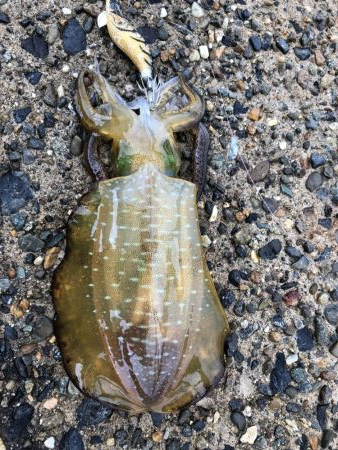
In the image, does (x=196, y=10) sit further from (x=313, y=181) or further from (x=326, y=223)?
(x=326, y=223)

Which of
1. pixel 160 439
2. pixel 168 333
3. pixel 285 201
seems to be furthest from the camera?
pixel 285 201

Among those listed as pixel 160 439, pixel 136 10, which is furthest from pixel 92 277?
pixel 136 10

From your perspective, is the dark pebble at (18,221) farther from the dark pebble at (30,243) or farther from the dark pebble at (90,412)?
the dark pebble at (90,412)

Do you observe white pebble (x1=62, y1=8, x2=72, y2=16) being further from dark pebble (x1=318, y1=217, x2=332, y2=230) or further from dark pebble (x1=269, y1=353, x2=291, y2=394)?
dark pebble (x1=269, y1=353, x2=291, y2=394)

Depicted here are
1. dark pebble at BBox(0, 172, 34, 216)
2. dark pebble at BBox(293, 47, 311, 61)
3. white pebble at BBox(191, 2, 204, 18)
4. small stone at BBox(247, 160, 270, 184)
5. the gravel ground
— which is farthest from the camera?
dark pebble at BBox(293, 47, 311, 61)

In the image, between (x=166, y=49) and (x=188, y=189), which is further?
(x=166, y=49)

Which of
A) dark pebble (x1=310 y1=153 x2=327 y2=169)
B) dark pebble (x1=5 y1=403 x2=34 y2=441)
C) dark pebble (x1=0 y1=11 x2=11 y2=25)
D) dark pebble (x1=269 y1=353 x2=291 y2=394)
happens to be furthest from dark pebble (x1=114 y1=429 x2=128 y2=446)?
dark pebble (x1=0 y1=11 x2=11 y2=25)

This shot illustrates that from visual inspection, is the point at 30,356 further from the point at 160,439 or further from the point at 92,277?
the point at 160,439
